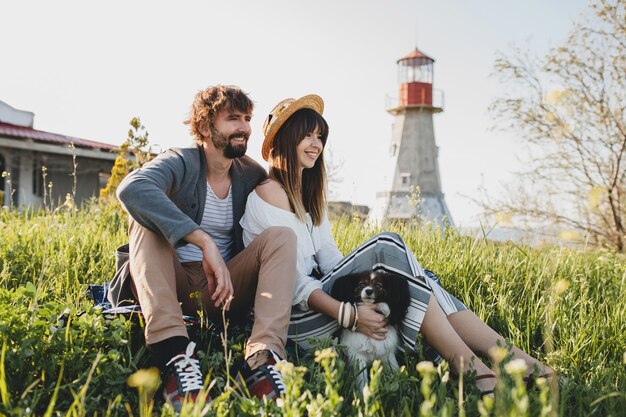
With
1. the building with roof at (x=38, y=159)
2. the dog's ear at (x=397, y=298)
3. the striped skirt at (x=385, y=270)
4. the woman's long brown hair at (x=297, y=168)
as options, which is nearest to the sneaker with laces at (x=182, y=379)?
the striped skirt at (x=385, y=270)

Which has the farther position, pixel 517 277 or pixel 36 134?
pixel 36 134

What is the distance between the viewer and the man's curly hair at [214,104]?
2945 mm

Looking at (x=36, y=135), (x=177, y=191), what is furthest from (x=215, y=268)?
(x=36, y=135)

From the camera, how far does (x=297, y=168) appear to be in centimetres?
304

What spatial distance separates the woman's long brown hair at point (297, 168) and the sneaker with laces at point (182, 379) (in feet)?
3.28

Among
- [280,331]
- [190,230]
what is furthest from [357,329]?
[190,230]

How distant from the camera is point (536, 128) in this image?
28.8 ft

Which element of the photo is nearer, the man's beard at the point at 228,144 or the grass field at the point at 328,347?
the grass field at the point at 328,347

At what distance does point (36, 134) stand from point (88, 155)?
1.37 m

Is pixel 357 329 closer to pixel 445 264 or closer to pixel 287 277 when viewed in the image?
pixel 287 277

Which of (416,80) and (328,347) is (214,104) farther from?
(416,80)

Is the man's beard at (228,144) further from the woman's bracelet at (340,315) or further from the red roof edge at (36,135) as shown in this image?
the red roof edge at (36,135)

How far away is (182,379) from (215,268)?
445 mm

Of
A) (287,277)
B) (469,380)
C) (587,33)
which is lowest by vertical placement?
(469,380)
